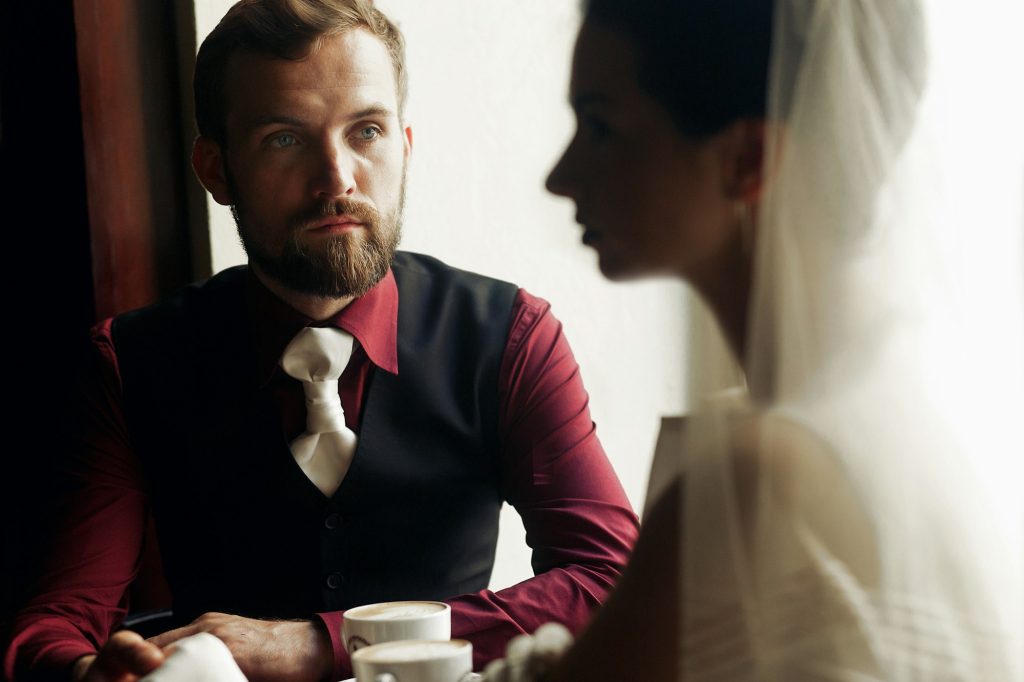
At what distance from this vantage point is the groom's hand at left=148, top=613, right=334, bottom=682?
119cm

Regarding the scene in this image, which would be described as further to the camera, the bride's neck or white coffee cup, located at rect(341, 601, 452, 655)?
white coffee cup, located at rect(341, 601, 452, 655)

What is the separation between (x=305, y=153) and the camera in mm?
1688

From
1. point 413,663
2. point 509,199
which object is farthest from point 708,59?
point 509,199

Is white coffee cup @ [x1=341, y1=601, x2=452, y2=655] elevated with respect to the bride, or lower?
lower

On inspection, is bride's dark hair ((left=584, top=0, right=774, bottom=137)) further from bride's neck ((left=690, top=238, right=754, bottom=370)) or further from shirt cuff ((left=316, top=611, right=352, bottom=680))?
shirt cuff ((left=316, top=611, right=352, bottom=680))

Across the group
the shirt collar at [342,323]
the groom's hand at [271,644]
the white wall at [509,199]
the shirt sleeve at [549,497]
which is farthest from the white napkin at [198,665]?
the white wall at [509,199]

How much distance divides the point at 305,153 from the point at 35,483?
956 mm

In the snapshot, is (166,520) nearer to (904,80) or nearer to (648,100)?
(648,100)

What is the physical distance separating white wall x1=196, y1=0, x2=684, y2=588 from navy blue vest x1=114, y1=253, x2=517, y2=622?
1.42 ft

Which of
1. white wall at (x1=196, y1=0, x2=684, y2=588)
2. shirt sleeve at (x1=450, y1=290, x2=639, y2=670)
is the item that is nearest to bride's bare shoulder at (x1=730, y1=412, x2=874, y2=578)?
shirt sleeve at (x1=450, y1=290, x2=639, y2=670)

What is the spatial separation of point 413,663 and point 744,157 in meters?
0.49

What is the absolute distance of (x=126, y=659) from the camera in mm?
1049

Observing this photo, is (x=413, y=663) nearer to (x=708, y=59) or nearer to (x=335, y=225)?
(x=708, y=59)

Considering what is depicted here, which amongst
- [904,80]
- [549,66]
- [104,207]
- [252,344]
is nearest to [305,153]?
[252,344]
